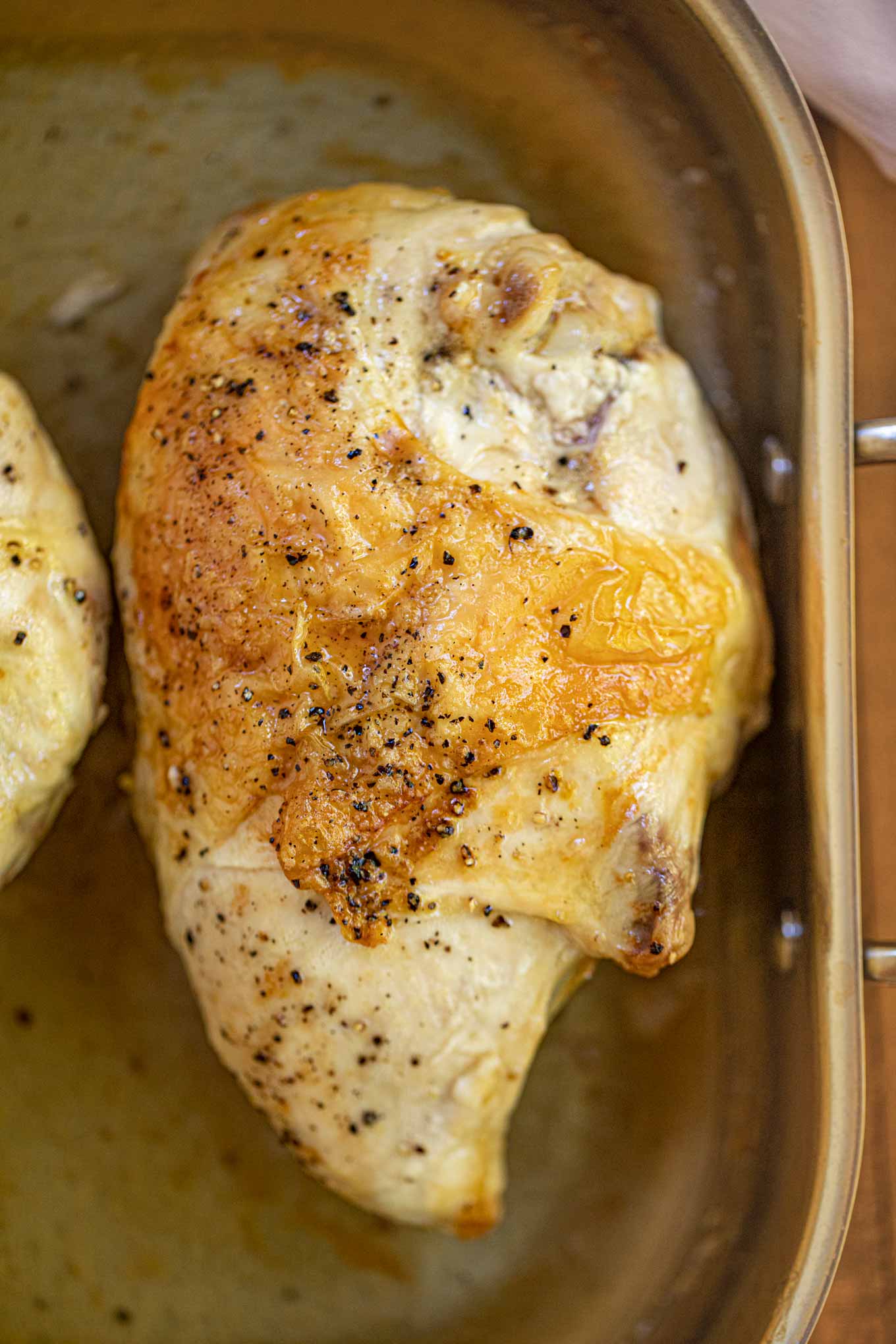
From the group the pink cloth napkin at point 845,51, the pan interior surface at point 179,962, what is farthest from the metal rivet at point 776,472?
the pink cloth napkin at point 845,51

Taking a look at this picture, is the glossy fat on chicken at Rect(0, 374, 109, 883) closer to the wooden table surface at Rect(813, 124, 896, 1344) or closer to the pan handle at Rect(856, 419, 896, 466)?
the pan handle at Rect(856, 419, 896, 466)

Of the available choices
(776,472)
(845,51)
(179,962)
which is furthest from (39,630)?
(845,51)

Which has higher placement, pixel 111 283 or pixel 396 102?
pixel 396 102

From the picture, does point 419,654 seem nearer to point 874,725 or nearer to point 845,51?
point 874,725

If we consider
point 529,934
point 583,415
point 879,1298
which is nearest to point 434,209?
point 583,415

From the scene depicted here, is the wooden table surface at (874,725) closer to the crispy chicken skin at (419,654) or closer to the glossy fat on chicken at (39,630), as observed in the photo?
the crispy chicken skin at (419,654)

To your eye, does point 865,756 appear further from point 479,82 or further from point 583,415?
point 479,82

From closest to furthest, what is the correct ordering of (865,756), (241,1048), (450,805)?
(450,805) → (241,1048) → (865,756)
